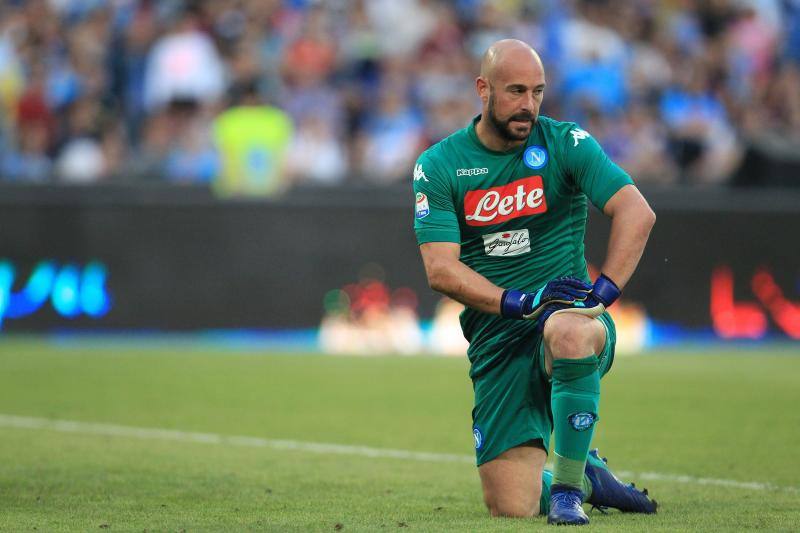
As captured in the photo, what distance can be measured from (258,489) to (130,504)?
2.62ft

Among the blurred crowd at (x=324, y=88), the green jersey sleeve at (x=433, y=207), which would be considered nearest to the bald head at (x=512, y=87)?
the green jersey sleeve at (x=433, y=207)

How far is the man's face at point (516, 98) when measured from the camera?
635 centimetres

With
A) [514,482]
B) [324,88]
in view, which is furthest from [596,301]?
[324,88]

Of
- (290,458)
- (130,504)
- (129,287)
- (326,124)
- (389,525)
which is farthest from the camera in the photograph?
(326,124)

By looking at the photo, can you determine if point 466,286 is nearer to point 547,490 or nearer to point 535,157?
point 535,157

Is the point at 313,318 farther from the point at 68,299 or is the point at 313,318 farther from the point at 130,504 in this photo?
the point at 130,504

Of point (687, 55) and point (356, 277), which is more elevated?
point (687, 55)

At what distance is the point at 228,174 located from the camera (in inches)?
656

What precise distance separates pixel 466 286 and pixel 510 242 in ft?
1.58

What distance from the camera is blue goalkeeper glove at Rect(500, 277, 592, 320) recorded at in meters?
6.12

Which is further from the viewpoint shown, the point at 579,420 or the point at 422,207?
the point at 422,207

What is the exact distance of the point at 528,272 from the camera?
265 inches

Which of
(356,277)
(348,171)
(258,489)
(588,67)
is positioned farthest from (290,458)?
(588,67)

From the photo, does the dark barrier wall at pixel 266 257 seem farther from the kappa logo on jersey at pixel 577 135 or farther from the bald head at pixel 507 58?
the bald head at pixel 507 58
